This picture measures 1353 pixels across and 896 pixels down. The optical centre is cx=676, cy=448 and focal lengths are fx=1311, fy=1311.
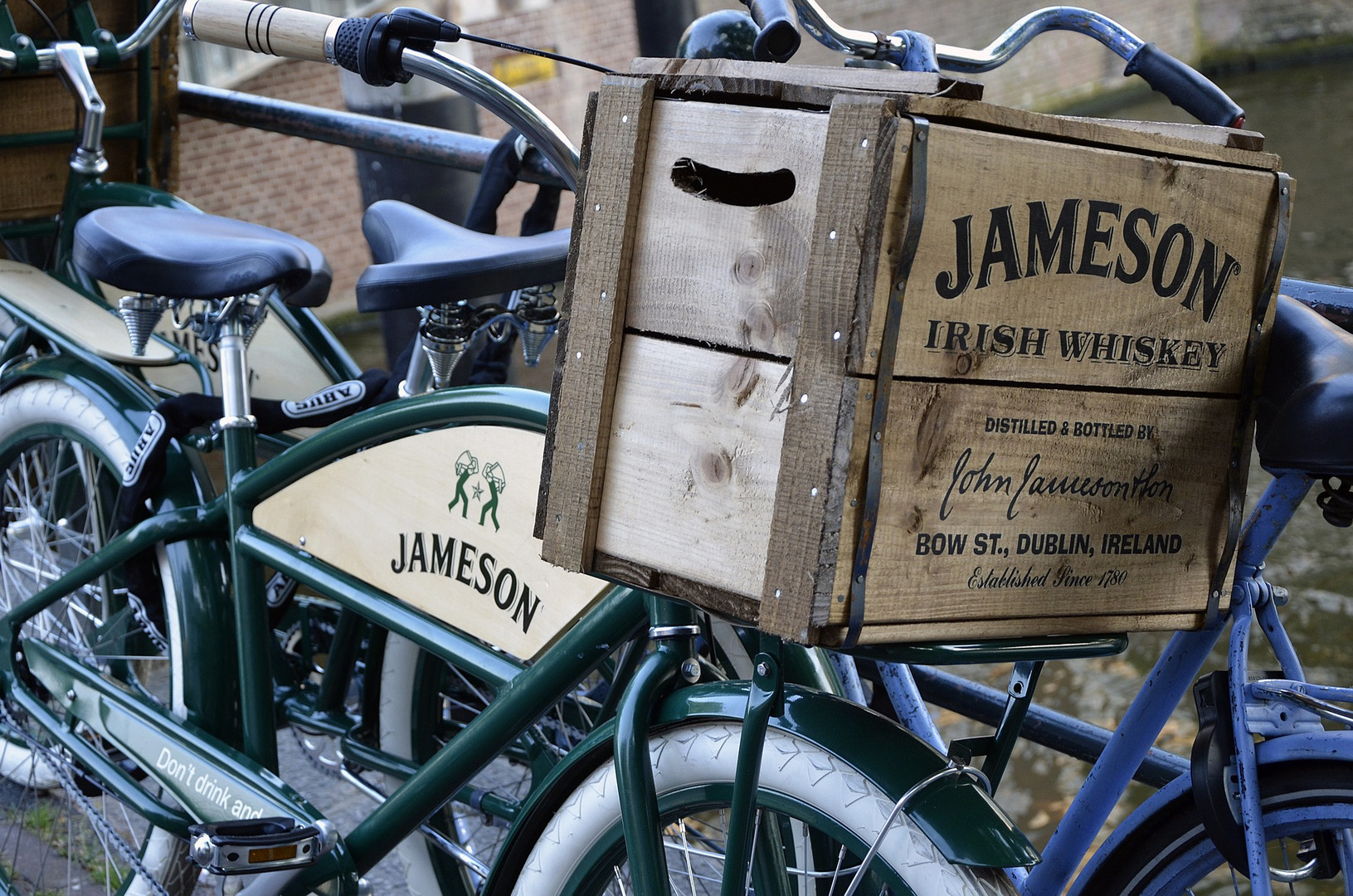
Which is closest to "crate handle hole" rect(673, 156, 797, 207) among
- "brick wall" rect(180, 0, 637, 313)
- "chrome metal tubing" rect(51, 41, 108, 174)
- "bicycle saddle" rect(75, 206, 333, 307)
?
"bicycle saddle" rect(75, 206, 333, 307)

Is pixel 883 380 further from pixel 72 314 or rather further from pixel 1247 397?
pixel 72 314

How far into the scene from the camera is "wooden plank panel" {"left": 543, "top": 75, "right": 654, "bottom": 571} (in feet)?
3.55

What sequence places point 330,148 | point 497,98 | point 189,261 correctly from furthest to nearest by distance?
point 330,148
point 189,261
point 497,98

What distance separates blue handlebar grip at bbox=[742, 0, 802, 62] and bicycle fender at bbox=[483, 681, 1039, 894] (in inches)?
24.3

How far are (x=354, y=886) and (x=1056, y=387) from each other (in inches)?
48.3

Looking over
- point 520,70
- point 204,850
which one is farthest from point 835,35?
point 520,70

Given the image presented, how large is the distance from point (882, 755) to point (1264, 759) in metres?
0.34

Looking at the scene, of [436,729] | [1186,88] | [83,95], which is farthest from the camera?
[83,95]

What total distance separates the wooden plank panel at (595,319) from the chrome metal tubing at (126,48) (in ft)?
5.55

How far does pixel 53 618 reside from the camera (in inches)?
101

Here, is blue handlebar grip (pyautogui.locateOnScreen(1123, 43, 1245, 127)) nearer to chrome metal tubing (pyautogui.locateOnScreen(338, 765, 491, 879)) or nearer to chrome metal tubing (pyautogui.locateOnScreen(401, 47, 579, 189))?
chrome metal tubing (pyautogui.locateOnScreen(401, 47, 579, 189))

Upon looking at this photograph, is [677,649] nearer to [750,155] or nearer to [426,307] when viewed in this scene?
[750,155]

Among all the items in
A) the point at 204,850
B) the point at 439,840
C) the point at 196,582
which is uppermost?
the point at 196,582

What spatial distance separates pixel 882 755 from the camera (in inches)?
48.6
